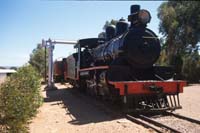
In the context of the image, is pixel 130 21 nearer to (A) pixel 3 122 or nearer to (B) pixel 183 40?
(A) pixel 3 122

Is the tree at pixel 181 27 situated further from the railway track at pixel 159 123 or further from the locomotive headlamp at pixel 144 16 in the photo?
the railway track at pixel 159 123

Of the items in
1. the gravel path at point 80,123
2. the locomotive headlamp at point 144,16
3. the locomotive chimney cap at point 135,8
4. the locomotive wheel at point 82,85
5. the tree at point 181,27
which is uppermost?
the tree at point 181,27

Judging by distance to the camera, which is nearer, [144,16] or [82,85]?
[144,16]

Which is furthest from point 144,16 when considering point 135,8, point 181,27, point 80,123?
point 181,27

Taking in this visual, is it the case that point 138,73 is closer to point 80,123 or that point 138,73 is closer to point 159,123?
point 80,123

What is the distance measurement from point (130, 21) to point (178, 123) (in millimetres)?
4457

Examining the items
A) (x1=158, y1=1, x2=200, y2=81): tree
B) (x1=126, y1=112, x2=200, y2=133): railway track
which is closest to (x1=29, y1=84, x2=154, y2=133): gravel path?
(x1=126, y1=112, x2=200, y2=133): railway track

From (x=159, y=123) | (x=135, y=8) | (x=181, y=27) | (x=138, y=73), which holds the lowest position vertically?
(x=159, y=123)

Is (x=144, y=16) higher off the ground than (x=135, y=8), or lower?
lower

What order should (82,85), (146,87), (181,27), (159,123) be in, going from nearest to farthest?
(159,123), (146,87), (82,85), (181,27)

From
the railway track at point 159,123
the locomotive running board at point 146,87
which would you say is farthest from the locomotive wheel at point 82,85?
the railway track at point 159,123

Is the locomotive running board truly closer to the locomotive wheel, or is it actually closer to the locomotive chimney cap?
the locomotive chimney cap

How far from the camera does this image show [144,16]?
11.1 metres

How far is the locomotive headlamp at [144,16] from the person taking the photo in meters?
11.0
